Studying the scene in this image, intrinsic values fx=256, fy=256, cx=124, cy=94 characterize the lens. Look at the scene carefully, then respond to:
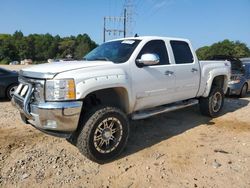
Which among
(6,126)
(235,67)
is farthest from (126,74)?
(235,67)

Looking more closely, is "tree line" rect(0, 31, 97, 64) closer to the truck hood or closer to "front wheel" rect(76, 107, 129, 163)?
the truck hood

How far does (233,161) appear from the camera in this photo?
4109 millimetres

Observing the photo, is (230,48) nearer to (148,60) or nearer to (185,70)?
(185,70)

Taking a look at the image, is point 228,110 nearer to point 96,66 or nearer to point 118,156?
point 118,156

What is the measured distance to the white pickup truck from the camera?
3588mm

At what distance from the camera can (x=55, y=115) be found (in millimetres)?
3531

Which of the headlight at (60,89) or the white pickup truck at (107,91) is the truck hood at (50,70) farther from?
the headlight at (60,89)

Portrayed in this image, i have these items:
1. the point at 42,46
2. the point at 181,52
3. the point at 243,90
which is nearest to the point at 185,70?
the point at 181,52

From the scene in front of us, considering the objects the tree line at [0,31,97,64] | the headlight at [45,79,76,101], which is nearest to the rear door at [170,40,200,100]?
the headlight at [45,79,76,101]

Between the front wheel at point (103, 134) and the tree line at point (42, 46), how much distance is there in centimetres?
9247

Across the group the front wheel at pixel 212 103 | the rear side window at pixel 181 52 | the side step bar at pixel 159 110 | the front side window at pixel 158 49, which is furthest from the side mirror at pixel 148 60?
the front wheel at pixel 212 103

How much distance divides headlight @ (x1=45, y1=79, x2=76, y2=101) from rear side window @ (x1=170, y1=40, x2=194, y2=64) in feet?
8.55

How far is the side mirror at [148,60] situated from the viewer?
14.2 feet

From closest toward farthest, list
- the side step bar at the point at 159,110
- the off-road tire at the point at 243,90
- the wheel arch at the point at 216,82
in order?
the side step bar at the point at 159,110
the wheel arch at the point at 216,82
the off-road tire at the point at 243,90
